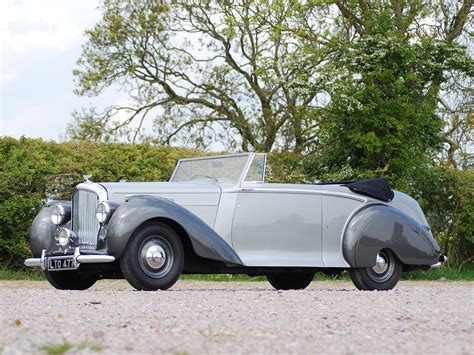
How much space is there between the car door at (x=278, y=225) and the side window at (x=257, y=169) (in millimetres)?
195

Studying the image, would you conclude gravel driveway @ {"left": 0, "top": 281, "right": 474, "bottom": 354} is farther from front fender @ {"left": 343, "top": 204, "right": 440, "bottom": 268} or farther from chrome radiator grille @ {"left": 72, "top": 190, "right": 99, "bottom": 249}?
front fender @ {"left": 343, "top": 204, "right": 440, "bottom": 268}

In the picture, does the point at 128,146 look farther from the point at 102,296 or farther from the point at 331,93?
the point at 102,296

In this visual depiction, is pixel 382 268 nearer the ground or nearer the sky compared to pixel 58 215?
nearer the ground

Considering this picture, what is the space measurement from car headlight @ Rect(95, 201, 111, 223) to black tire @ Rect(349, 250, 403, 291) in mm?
3108

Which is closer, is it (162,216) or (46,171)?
(162,216)

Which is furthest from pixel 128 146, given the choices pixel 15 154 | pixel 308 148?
pixel 308 148

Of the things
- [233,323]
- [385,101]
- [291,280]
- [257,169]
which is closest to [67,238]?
[257,169]

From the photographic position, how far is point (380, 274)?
10.4 metres

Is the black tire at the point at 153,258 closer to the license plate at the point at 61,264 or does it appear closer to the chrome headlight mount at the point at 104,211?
the chrome headlight mount at the point at 104,211

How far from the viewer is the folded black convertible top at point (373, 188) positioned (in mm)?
10539

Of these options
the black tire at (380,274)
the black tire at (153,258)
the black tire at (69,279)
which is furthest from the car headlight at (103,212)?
the black tire at (380,274)

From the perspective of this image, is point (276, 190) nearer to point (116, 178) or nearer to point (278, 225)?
point (278, 225)

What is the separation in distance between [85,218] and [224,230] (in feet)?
5.07

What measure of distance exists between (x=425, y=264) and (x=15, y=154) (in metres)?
6.92
